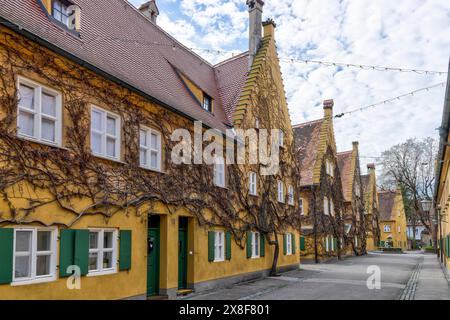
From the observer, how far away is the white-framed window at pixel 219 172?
17678 millimetres

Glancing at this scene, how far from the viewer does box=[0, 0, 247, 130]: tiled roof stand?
36.0 feet

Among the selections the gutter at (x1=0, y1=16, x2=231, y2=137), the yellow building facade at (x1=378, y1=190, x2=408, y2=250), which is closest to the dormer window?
the gutter at (x1=0, y1=16, x2=231, y2=137)

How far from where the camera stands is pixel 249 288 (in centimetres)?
1712

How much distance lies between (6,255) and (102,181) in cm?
332

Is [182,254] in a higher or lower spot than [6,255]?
lower

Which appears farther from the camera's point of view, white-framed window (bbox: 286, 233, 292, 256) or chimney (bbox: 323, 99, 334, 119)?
chimney (bbox: 323, 99, 334, 119)

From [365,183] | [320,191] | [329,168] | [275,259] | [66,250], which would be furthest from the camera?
[365,183]

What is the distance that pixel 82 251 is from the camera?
10.6 meters

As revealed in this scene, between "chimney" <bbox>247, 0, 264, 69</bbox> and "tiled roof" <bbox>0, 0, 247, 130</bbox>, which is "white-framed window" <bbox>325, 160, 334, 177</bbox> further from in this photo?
"tiled roof" <bbox>0, 0, 247, 130</bbox>

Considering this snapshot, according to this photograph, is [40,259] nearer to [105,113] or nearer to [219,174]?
[105,113]

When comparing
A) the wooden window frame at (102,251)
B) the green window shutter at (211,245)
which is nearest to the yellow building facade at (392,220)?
the green window shutter at (211,245)

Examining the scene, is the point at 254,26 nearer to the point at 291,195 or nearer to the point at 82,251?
the point at 291,195

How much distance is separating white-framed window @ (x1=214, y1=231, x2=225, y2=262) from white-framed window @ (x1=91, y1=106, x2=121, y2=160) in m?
6.48

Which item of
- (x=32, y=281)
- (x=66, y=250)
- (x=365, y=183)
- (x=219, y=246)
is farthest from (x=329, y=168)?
(x=32, y=281)
